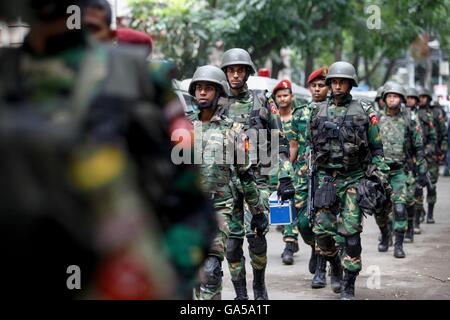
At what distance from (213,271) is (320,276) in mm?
2704

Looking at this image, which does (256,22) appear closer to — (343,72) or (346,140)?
(343,72)

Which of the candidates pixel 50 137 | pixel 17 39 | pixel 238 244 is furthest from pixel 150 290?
pixel 238 244

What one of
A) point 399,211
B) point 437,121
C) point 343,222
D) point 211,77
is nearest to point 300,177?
point 343,222

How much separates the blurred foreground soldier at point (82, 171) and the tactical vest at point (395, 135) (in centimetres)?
888

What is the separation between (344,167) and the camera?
786 centimetres

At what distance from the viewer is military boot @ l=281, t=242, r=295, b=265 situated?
33.2ft

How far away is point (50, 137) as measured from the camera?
6.90ft

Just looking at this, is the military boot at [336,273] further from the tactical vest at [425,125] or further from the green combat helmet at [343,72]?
the tactical vest at [425,125]

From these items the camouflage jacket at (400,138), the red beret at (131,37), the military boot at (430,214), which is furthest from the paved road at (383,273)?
the red beret at (131,37)

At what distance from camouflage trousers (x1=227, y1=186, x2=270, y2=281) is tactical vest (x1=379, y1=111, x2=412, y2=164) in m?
3.83

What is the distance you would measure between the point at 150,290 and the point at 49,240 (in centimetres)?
Answer: 34

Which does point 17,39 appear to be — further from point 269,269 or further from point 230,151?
point 269,269

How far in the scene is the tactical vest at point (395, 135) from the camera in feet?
36.7

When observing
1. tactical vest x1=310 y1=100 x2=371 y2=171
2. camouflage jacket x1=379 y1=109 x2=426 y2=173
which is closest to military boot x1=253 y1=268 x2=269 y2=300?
tactical vest x1=310 y1=100 x2=371 y2=171
